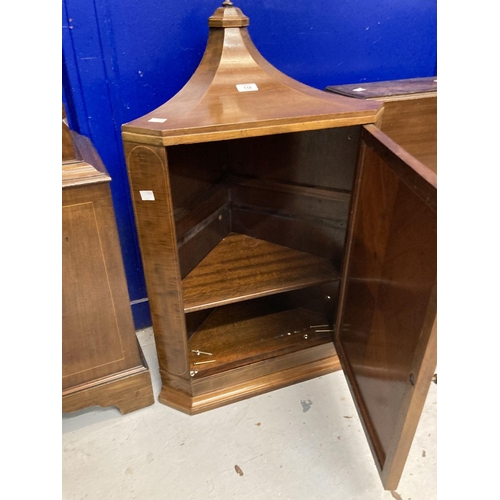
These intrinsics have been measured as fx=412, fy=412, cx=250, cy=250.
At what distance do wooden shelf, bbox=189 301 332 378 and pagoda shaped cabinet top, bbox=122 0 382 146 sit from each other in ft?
2.47

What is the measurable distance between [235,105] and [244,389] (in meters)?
0.88

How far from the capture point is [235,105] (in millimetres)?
945

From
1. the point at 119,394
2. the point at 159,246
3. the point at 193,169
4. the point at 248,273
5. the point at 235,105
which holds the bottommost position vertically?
the point at 119,394

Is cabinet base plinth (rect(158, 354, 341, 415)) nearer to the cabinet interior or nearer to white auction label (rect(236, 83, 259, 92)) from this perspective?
the cabinet interior

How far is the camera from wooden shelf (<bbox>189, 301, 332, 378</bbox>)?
135 cm

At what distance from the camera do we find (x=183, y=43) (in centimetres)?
121

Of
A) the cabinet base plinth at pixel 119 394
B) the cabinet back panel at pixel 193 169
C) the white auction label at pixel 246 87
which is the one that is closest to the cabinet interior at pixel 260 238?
the cabinet back panel at pixel 193 169

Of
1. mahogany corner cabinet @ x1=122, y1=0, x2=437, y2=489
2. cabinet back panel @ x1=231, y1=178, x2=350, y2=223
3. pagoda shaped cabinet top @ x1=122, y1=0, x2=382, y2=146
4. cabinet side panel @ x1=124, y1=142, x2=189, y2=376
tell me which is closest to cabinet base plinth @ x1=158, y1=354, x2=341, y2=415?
mahogany corner cabinet @ x1=122, y1=0, x2=437, y2=489

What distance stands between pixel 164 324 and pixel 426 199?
30.3 inches

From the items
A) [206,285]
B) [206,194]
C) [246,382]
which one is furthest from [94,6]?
[246,382]

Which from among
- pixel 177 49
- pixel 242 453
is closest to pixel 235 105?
pixel 177 49

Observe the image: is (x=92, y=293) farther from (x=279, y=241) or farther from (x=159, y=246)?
(x=279, y=241)

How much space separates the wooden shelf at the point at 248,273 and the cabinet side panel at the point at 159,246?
0.24ft

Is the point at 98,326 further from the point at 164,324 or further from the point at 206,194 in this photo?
the point at 206,194
